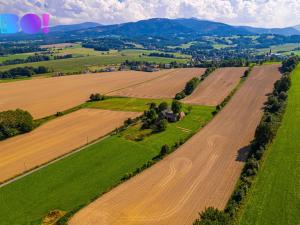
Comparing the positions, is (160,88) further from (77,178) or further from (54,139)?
(77,178)

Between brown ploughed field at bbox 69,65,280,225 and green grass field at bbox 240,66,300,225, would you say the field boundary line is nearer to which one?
brown ploughed field at bbox 69,65,280,225

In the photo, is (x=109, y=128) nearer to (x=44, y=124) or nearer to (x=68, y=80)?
(x=44, y=124)

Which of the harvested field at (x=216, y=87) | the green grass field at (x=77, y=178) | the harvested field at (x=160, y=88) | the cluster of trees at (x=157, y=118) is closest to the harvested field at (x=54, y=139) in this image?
the green grass field at (x=77, y=178)

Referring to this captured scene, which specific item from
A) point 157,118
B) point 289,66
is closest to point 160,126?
point 157,118

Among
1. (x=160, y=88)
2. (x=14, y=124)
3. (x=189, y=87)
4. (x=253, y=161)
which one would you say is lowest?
(x=160, y=88)

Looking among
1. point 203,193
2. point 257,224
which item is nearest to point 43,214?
point 203,193
